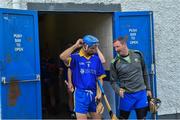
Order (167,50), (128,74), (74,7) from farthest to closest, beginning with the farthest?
1. (167,50)
2. (74,7)
3. (128,74)

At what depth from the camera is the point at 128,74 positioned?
6.84 meters

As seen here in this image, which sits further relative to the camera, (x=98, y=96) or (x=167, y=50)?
(x=167, y=50)

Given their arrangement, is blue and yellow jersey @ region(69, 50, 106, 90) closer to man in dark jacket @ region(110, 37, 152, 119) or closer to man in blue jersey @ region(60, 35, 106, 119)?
man in blue jersey @ region(60, 35, 106, 119)

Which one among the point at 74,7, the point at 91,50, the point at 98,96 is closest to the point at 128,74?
the point at 98,96

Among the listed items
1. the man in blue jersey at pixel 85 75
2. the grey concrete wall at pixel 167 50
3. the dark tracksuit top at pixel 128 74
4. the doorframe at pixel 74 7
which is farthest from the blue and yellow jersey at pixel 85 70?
the grey concrete wall at pixel 167 50

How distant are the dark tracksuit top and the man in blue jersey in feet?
0.82

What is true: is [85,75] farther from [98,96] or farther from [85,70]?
[98,96]

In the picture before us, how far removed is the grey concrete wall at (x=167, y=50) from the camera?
9.38 meters

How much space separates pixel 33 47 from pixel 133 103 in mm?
2179

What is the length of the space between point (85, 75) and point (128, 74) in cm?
66

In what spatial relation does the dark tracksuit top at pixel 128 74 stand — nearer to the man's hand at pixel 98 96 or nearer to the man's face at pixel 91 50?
the man's hand at pixel 98 96

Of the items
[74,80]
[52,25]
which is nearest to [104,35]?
[74,80]

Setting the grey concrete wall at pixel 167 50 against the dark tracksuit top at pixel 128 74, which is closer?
the dark tracksuit top at pixel 128 74

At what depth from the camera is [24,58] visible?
7832 mm
